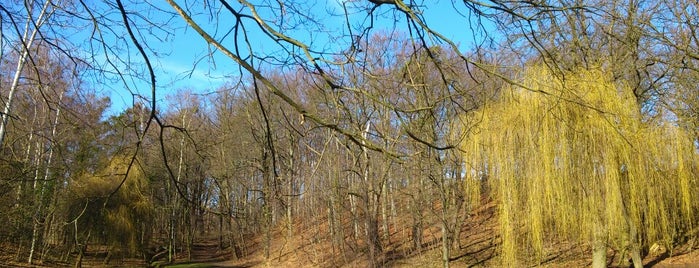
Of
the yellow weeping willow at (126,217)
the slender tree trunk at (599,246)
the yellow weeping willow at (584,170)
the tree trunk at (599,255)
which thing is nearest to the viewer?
the yellow weeping willow at (584,170)

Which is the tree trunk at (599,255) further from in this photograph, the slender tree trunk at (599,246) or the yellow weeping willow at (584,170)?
the yellow weeping willow at (584,170)

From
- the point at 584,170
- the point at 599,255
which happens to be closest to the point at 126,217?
the point at 599,255

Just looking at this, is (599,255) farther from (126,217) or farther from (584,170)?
(126,217)

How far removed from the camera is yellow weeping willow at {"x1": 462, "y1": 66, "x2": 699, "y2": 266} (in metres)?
9.58

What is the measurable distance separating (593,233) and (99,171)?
17.1m

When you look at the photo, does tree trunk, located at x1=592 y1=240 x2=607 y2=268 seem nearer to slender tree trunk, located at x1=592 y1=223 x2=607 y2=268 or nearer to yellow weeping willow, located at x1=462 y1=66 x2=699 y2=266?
slender tree trunk, located at x1=592 y1=223 x2=607 y2=268

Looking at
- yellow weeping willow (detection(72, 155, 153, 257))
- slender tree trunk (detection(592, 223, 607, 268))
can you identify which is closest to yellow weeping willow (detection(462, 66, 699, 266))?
slender tree trunk (detection(592, 223, 607, 268))

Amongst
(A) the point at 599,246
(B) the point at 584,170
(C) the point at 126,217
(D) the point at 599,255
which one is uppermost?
(B) the point at 584,170

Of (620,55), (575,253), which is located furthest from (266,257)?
(620,55)

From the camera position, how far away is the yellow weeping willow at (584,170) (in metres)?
9.58

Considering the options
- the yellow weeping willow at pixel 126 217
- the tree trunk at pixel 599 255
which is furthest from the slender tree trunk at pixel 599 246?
the yellow weeping willow at pixel 126 217

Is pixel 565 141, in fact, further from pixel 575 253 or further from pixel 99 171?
pixel 99 171

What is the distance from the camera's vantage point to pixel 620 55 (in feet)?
46.0

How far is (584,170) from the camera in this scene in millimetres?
9617
